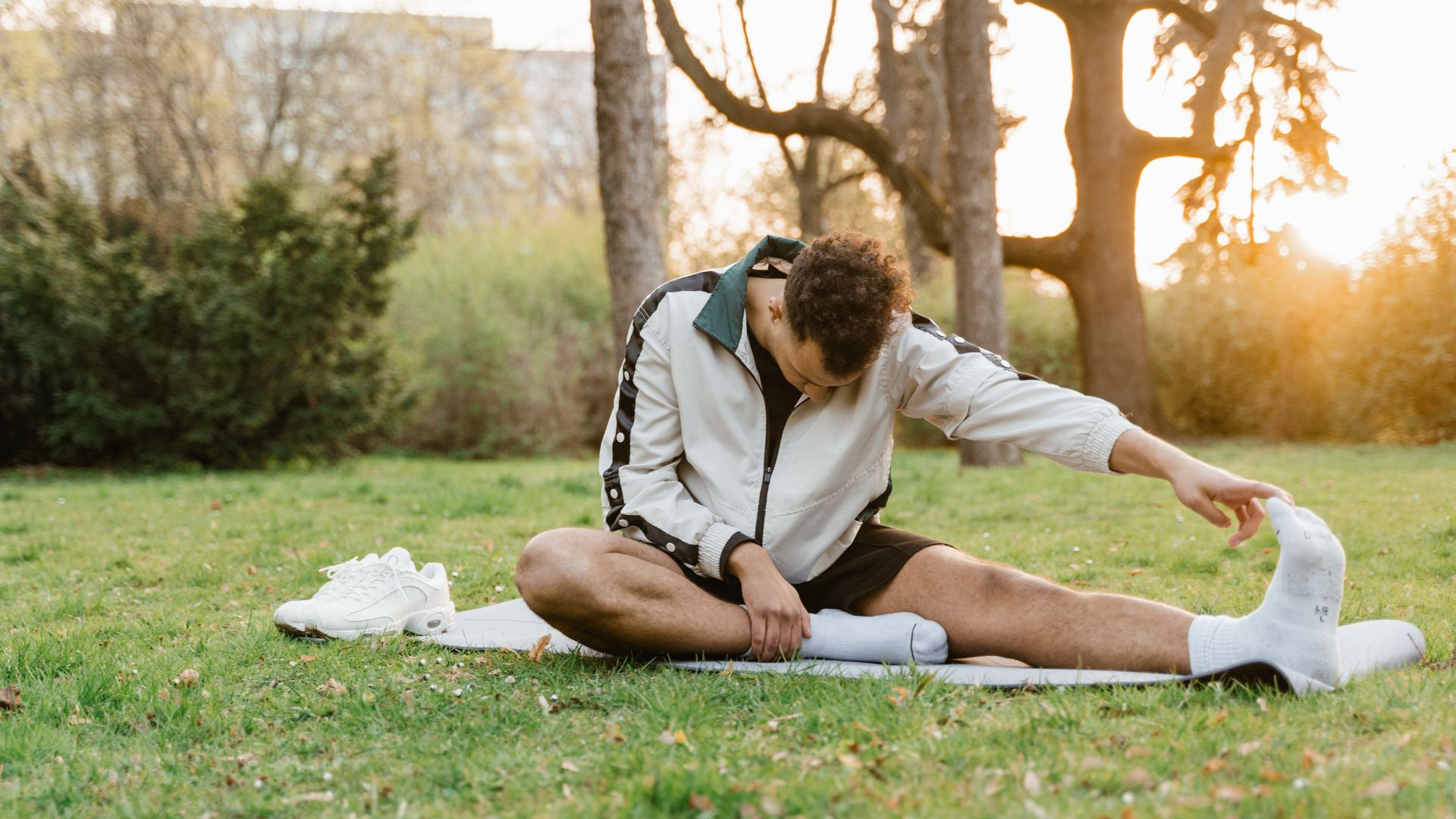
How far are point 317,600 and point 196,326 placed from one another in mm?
9571

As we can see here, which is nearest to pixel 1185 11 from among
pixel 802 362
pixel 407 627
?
pixel 802 362

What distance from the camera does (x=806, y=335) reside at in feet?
9.16

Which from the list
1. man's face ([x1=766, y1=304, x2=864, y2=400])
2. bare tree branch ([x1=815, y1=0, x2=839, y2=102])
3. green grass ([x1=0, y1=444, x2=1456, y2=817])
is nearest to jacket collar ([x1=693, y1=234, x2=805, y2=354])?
man's face ([x1=766, y1=304, x2=864, y2=400])

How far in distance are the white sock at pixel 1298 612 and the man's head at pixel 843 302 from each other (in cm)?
102

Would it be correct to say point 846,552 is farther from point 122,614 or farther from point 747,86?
point 747,86

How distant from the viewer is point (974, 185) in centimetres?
1010

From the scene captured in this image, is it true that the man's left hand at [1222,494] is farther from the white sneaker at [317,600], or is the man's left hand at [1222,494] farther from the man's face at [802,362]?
the white sneaker at [317,600]

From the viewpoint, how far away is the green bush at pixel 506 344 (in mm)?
16750

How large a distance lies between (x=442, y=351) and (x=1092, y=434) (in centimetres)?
1530

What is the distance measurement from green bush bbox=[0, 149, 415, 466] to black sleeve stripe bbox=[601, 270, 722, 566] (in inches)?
389

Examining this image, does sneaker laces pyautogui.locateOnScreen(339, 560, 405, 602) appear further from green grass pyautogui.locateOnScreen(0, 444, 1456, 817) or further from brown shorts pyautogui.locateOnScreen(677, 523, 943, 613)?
brown shorts pyautogui.locateOnScreen(677, 523, 943, 613)

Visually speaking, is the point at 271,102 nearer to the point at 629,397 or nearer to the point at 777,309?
the point at 629,397

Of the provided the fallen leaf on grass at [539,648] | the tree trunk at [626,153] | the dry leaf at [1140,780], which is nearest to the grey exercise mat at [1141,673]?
the fallen leaf on grass at [539,648]

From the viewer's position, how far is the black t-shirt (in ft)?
10.4
